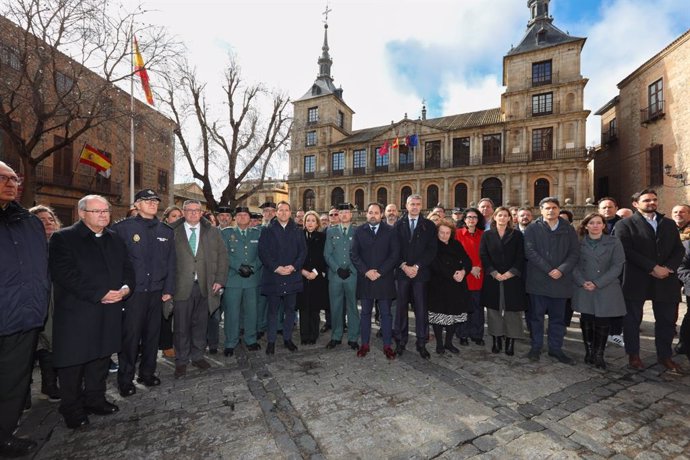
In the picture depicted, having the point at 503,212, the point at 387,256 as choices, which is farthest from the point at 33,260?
the point at 503,212

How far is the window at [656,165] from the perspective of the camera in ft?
69.7

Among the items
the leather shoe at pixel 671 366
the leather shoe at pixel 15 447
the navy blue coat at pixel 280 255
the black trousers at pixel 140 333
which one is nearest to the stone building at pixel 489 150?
the navy blue coat at pixel 280 255

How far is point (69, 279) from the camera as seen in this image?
3.20 meters

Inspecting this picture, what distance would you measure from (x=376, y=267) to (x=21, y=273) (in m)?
4.07

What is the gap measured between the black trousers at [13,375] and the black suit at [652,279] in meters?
7.12

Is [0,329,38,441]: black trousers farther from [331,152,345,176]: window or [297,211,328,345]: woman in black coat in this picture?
[331,152,345,176]: window

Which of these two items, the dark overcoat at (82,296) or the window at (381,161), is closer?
the dark overcoat at (82,296)

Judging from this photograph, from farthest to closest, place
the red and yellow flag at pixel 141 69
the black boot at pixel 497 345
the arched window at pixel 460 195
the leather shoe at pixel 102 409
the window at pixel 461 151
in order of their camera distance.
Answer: the window at pixel 461 151 < the arched window at pixel 460 195 < the red and yellow flag at pixel 141 69 < the black boot at pixel 497 345 < the leather shoe at pixel 102 409

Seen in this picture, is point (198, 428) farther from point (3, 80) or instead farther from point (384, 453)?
point (3, 80)

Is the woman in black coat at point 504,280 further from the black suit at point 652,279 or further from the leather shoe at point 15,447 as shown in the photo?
the leather shoe at point 15,447

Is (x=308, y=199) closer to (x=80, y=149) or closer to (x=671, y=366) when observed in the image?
(x=80, y=149)

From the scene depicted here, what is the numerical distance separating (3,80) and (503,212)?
1367cm

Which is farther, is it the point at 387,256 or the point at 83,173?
the point at 83,173

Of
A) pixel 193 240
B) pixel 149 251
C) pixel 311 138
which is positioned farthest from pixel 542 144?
Result: pixel 149 251
